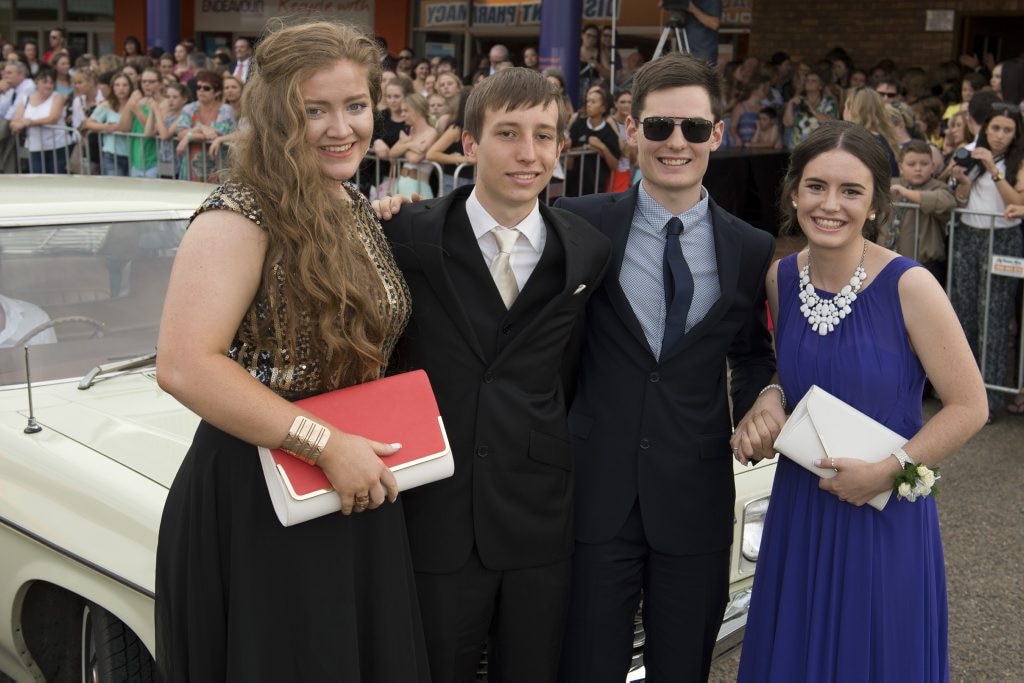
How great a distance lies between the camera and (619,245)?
9.48ft

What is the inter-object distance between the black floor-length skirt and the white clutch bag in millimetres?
988

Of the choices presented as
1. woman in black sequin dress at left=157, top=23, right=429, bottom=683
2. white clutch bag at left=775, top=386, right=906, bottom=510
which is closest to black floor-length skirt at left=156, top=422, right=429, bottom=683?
woman in black sequin dress at left=157, top=23, right=429, bottom=683

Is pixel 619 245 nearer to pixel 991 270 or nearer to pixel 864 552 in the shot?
pixel 864 552

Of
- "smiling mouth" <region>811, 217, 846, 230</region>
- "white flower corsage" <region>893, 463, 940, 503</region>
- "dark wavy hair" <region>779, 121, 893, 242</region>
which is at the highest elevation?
"dark wavy hair" <region>779, 121, 893, 242</region>

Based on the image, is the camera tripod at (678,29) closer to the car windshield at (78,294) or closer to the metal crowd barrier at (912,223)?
the metal crowd barrier at (912,223)

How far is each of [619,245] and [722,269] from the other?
26cm

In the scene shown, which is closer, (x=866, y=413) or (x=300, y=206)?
(x=300, y=206)

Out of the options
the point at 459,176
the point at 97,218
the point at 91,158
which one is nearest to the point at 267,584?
the point at 97,218

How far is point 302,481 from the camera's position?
2258 millimetres

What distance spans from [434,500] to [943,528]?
3.50m

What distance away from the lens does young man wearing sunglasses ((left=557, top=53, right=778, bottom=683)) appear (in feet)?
9.32

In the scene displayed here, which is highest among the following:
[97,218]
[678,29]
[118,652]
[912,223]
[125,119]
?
[678,29]

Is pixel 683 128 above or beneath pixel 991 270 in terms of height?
above

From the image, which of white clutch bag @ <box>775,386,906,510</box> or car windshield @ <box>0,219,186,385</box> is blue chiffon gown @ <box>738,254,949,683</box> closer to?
white clutch bag @ <box>775,386,906,510</box>
